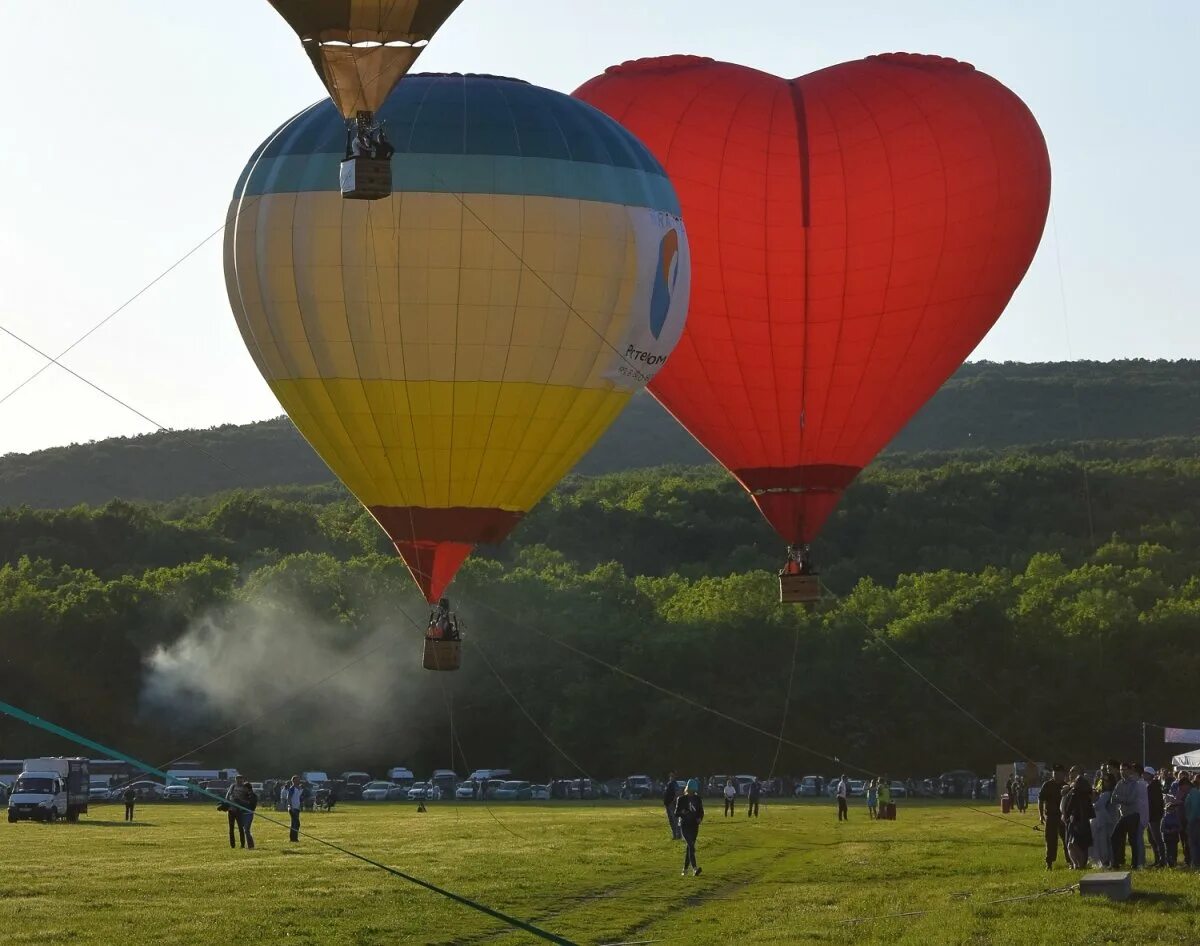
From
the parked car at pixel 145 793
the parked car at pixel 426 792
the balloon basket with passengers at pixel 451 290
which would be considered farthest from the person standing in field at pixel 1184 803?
the parked car at pixel 145 793

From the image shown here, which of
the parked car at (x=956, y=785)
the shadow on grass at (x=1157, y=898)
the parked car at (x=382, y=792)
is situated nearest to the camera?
the shadow on grass at (x=1157, y=898)

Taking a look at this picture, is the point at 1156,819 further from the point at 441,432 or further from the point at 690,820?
the point at 441,432

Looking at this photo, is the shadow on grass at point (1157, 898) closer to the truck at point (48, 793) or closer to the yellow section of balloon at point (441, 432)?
the yellow section of balloon at point (441, 432)

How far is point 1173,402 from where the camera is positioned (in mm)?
192250

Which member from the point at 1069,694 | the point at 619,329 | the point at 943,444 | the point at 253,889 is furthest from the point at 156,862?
the point at 943,444

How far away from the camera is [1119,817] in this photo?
850 inches

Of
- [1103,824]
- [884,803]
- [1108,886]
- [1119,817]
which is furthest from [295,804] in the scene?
[884,803]

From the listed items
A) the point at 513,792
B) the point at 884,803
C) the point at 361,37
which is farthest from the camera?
the point at 513,792

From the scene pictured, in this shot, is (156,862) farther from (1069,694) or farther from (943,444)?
(943,444)

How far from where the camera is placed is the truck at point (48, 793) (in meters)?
40.7

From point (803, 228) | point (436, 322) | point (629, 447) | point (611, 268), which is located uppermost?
point (629, 447)

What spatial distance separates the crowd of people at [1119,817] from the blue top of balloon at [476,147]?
866 cm

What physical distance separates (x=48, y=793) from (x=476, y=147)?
20546mm

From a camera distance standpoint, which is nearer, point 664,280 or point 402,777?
point 664,280
